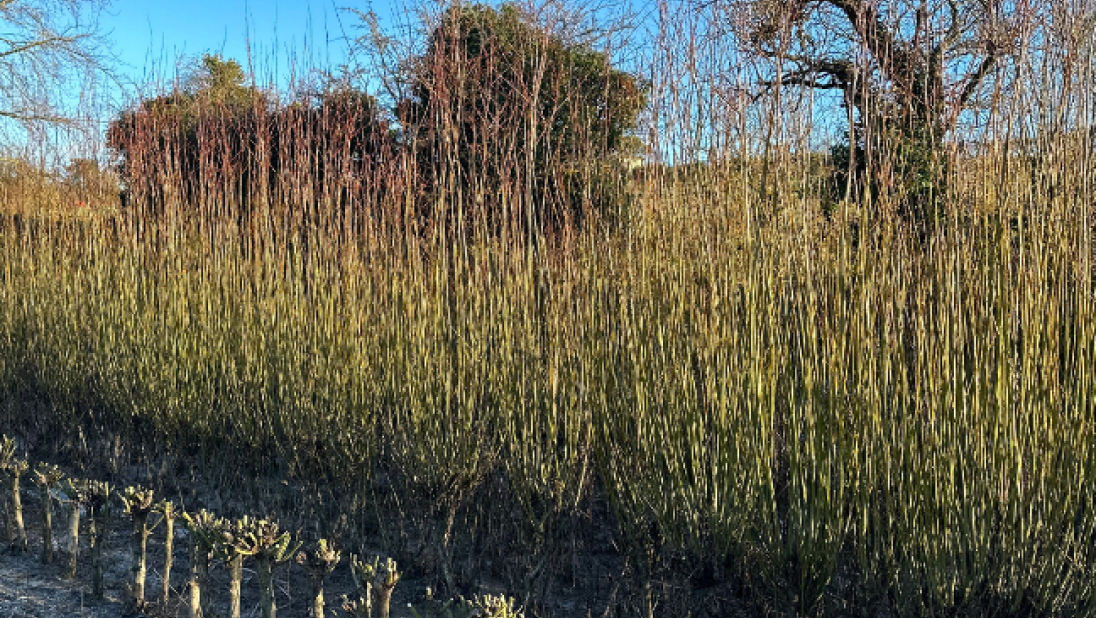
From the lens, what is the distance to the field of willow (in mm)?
1386

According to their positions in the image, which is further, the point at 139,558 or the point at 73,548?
the point at 73,548

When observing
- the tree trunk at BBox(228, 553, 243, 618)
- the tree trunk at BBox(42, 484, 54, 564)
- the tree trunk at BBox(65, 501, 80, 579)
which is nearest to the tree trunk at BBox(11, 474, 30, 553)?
the tree trunk at BBox(42, 484, 54, 564)

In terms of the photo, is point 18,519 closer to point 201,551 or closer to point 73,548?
point 73,548

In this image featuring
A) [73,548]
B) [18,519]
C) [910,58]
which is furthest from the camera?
[18,519]

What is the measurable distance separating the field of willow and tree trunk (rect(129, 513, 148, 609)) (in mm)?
500

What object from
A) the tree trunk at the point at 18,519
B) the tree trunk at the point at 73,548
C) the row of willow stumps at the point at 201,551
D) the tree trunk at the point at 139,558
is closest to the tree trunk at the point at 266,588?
the row of willow stumps at the point at 201,551

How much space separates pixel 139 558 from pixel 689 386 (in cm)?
123

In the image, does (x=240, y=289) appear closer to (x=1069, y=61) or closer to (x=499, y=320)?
(x=499, y=320)

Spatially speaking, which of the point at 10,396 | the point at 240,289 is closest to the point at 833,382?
the point at 240,289

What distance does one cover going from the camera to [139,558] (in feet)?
5.68

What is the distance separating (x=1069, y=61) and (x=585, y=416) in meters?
1.15

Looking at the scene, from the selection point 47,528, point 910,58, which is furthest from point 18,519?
point 910,58

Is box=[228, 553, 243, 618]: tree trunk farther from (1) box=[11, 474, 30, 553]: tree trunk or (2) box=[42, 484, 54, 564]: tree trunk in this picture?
(1) box=[11, 474, 30, 553]: tree trunk

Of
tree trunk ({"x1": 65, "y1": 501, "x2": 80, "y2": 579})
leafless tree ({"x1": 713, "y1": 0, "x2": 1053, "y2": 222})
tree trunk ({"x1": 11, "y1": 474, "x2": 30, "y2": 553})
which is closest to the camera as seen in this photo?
leafless tree ({"x1": 713, "y1": 0, "x2": 1053, "y2": 222})
